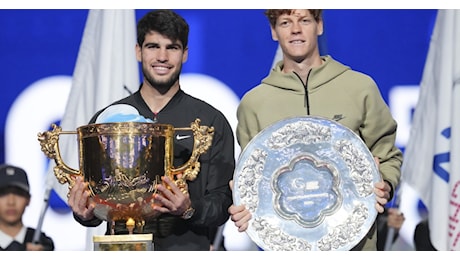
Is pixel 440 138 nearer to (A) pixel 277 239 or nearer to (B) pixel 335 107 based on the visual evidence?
(B) pixel 335 107

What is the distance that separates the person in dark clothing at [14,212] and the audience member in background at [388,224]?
1.41m

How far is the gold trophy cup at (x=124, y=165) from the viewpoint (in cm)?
303

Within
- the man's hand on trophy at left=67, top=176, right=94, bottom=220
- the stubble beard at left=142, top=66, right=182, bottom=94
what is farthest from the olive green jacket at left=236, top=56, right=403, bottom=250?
the man's hand on trophy at left=67, top=176, right=94, bottom=220

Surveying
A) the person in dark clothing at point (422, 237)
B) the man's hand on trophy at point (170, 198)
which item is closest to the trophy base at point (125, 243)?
the man's hand on trophy at point (170, 198)

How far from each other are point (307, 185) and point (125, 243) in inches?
23.9

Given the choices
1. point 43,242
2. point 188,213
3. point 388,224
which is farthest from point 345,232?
point 43,242

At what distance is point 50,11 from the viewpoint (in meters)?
4.74

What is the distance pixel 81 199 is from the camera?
3.08m

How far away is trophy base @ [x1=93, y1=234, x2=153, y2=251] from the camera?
2951mm
